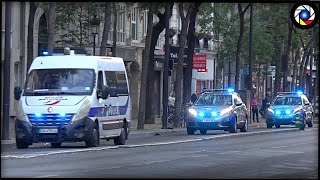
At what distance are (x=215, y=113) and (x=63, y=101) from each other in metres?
12.4

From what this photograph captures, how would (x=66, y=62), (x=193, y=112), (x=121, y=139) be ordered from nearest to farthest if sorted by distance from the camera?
(x=66, y=62) < (x=121, y=139) < (x=193, y=112)

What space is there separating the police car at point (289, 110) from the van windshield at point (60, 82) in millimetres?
20450

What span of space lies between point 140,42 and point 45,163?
36362 mm

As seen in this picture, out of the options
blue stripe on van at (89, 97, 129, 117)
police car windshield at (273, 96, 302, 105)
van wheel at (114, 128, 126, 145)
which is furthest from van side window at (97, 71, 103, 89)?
police car windshield at (273, 96, 302, 105)

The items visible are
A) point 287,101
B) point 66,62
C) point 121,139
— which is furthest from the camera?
point 287,101

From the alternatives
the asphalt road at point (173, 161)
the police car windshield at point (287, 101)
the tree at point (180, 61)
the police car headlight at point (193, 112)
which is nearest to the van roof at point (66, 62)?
the asphalt road at point (173, 161)

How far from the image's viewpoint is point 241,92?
2093 inches

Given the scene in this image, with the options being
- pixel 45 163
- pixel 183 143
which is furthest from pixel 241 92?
pixel 45 163

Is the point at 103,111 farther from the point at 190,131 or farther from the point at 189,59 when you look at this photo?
the point at 189,59

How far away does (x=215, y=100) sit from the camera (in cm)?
4006

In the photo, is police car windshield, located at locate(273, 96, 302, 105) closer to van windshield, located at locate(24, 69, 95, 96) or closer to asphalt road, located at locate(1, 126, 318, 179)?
asphalt road, located at locate(1, 126, 318, 179)

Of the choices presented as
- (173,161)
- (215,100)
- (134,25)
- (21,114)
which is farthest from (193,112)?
(134,25)

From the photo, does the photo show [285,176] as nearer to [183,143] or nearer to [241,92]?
[183,143]

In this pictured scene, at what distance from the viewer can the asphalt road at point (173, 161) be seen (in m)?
19.4
